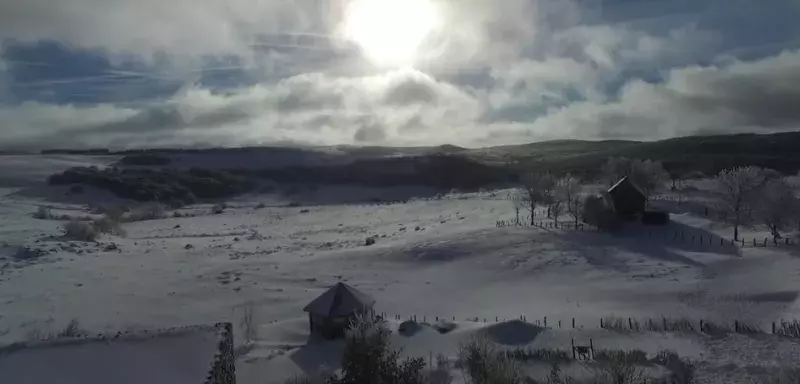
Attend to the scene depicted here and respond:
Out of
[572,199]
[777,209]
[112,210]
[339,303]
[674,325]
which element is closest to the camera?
[674,325]

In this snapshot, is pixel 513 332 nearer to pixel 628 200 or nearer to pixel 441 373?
pixel 441 373

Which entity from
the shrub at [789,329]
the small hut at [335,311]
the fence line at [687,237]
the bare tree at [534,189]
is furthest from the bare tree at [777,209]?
the small hut at [335,311]

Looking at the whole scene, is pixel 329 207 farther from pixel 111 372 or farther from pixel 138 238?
pixel 111 372

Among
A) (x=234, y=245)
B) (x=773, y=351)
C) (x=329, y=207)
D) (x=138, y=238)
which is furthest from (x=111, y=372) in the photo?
(x=329, y=207)

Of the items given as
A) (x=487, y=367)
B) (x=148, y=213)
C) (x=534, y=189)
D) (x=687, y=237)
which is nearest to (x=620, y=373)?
(x=487, y=367)

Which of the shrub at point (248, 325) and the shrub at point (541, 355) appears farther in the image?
the shrub at point (248, 325)

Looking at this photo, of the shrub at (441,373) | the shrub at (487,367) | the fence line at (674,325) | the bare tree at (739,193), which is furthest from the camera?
the bare tree at (739,193)

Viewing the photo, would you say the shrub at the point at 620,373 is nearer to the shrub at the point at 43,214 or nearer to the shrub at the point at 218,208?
the shrub at the point at 43,214
